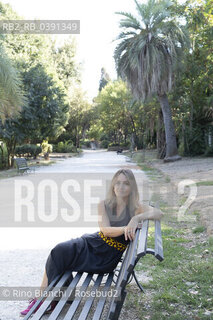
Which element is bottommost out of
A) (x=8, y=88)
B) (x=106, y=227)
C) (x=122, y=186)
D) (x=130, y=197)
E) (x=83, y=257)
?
(x=83, y=257)

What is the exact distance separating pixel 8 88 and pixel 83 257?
10.9 metres

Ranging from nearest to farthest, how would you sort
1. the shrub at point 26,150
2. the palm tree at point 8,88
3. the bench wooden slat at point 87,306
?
the bench wooden slat at point 87,306, the palm tree at point 8,88, the shrub at point 26,150

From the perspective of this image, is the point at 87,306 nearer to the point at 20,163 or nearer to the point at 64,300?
the point at 64,300

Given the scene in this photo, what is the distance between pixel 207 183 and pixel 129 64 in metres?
13.8

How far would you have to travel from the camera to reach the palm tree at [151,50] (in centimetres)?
2183

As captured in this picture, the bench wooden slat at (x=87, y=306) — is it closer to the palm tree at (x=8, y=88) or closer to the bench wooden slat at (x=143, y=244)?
the bench wooden slat at (x=143, y=244)

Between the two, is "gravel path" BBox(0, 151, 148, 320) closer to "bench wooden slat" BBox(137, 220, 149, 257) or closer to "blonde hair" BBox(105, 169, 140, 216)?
"bench wooden slat" BBox(137, 220, 149, 257)

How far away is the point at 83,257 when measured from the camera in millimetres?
3498

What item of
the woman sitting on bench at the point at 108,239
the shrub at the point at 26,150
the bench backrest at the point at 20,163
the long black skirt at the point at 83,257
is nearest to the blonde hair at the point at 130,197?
the woman sitting on bench at the point at 108,239

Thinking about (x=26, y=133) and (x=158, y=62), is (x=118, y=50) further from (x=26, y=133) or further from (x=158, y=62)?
(x=26, y=133)

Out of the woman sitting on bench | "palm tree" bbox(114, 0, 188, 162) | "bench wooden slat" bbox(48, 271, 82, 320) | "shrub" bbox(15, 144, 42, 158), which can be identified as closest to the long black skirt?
the woman sitting on bench

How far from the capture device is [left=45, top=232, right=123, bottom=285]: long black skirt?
340 cm

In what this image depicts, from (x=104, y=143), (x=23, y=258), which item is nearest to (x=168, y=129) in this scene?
(x=23, y=258)

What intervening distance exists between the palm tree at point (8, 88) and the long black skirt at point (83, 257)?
1047 cm
